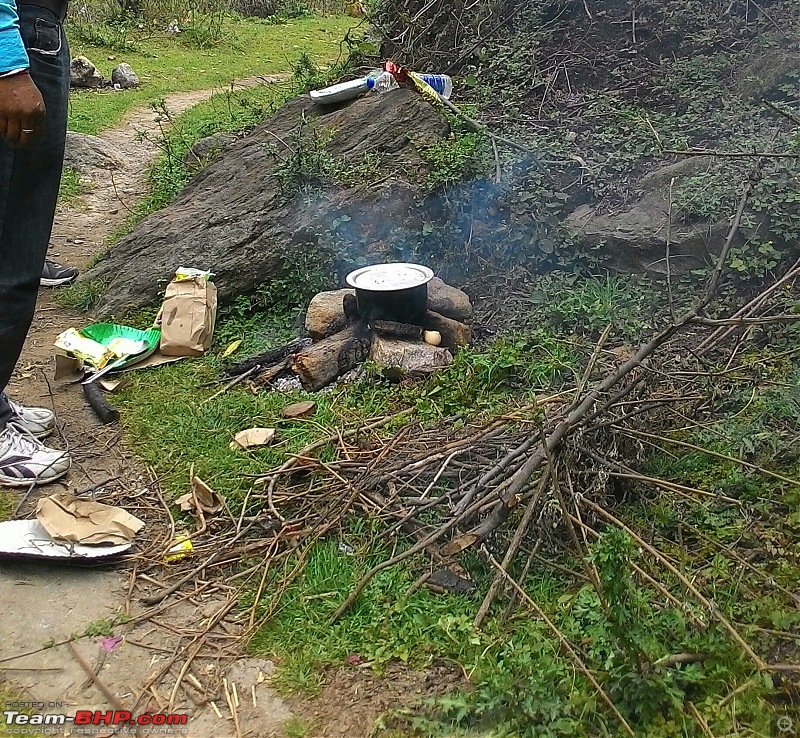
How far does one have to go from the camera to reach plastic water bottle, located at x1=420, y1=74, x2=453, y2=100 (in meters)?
5.77

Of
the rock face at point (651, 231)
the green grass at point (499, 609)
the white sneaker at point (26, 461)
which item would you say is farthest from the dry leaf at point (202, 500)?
the rock face at point (651, 231)

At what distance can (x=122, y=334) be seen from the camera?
4457 mm

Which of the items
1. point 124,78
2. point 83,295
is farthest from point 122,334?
point 124,78

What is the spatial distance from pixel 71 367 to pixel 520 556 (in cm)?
279

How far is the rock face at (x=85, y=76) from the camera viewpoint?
34.9 feet

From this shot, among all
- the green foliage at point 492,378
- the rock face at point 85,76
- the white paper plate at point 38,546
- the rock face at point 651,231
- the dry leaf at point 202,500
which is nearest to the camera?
the white paper plate at point 38,546

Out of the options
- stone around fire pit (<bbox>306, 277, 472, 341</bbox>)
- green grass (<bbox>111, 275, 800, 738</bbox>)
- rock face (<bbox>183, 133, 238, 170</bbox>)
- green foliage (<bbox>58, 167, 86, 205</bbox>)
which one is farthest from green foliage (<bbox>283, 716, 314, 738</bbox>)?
green foliage (<bbox>58, 167, 86, 205</bbox>)

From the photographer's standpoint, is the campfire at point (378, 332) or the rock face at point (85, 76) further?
the rock face at point (85, 76)

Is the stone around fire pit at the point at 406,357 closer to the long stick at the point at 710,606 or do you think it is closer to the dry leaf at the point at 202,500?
the dry leaf at the point at 202,500

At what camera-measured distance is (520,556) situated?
261 cm

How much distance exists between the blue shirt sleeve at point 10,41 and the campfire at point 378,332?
188cm

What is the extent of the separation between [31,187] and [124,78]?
Result: 29.0 feet

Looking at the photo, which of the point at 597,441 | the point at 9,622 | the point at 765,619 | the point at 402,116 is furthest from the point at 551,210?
the point at 9,622

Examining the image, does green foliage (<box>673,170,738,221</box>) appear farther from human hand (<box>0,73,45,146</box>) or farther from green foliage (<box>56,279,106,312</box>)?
green foliage (<box>56,279,106,312</box>)
